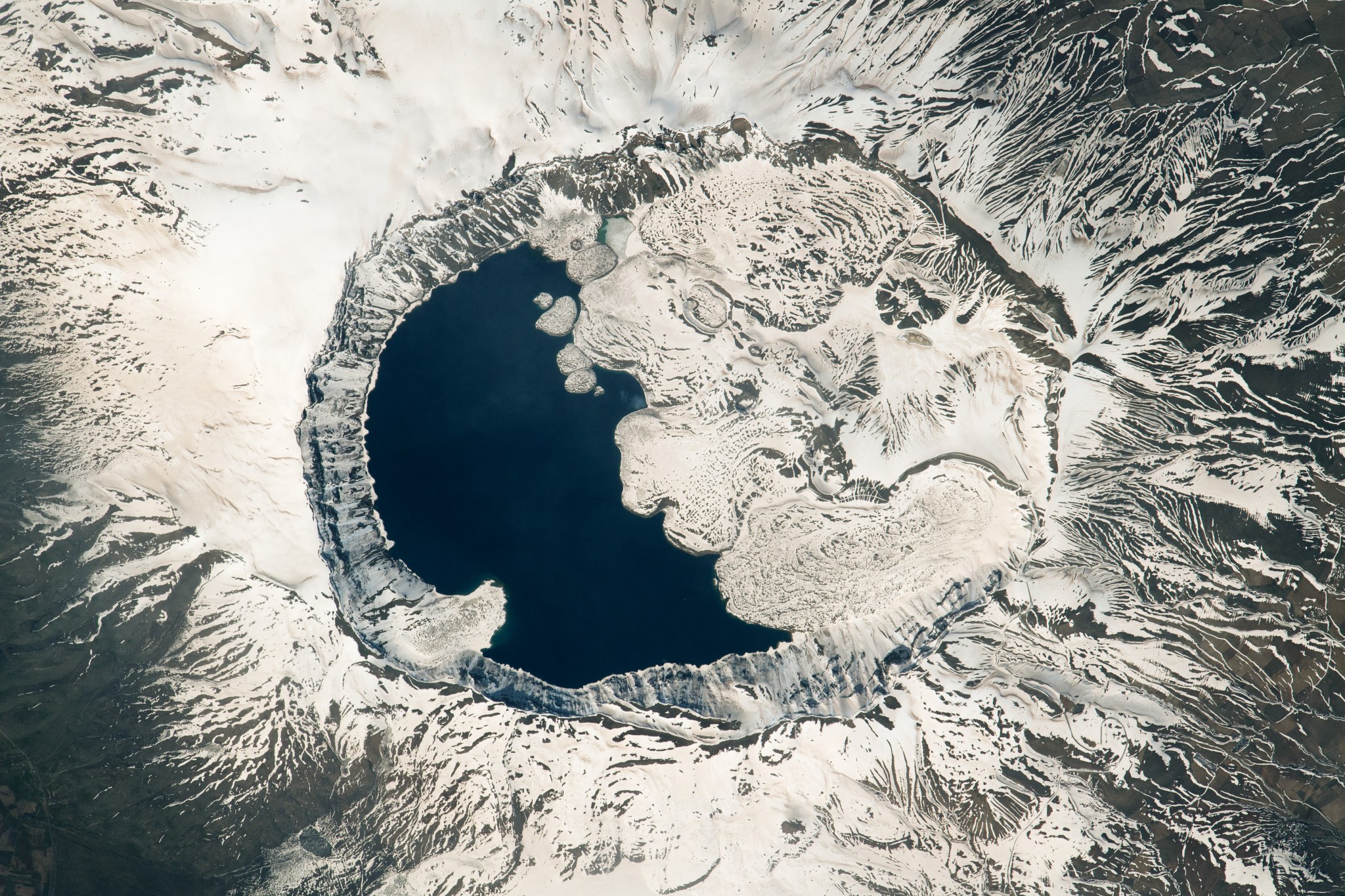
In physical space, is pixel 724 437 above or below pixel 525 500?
above

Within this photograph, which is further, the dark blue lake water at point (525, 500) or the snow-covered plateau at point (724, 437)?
the dark blue lake water at point (525, 500)

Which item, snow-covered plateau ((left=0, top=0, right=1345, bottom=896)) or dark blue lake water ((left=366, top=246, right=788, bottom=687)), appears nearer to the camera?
snow-covered plateau ((left=0, top=0, right=1345, bottom=896))

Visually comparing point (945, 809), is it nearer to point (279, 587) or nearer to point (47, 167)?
point (279, 587)

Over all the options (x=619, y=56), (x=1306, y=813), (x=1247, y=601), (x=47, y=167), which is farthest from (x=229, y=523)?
(x=1306, y=813)
